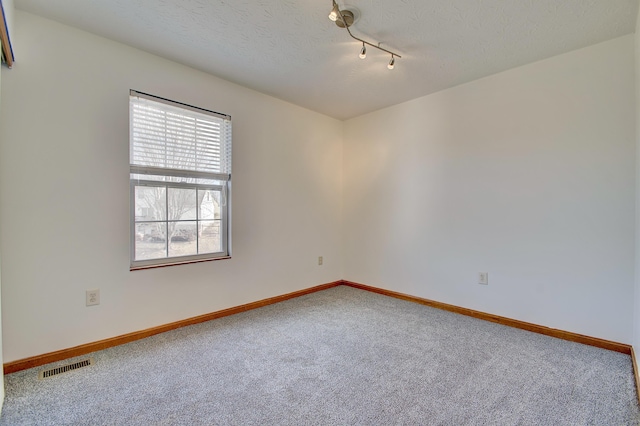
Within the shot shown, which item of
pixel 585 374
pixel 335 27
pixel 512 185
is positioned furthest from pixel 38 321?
pixel 512 185

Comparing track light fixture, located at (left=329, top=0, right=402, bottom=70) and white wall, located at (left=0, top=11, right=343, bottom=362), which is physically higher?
track light fixture, located at (left=329, top=0, right=402, bottom=70)

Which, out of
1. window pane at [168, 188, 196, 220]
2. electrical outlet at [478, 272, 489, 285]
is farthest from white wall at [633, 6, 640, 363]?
window pane at [168, 188, 196, 220]

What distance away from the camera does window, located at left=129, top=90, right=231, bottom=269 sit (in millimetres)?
2480

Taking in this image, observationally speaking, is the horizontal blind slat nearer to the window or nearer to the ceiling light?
the window

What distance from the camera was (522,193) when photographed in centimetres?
272


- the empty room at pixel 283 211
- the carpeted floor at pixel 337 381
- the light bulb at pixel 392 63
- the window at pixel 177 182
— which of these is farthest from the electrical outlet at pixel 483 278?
the window at pixel 177 182

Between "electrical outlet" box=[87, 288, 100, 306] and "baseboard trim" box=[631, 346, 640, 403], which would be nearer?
"baseboard trim" box=[631, 346, 640, 403]

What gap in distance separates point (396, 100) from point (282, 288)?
8.57ft

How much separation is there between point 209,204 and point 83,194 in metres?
0.99

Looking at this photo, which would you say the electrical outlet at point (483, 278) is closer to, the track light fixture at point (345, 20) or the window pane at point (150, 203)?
the track light fixture at point (345, 20)

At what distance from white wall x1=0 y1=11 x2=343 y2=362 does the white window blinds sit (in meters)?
0.09

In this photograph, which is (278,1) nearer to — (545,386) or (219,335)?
(219,335)

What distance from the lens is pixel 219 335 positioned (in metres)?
2.54

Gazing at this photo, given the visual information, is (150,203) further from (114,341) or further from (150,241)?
(114,341)
